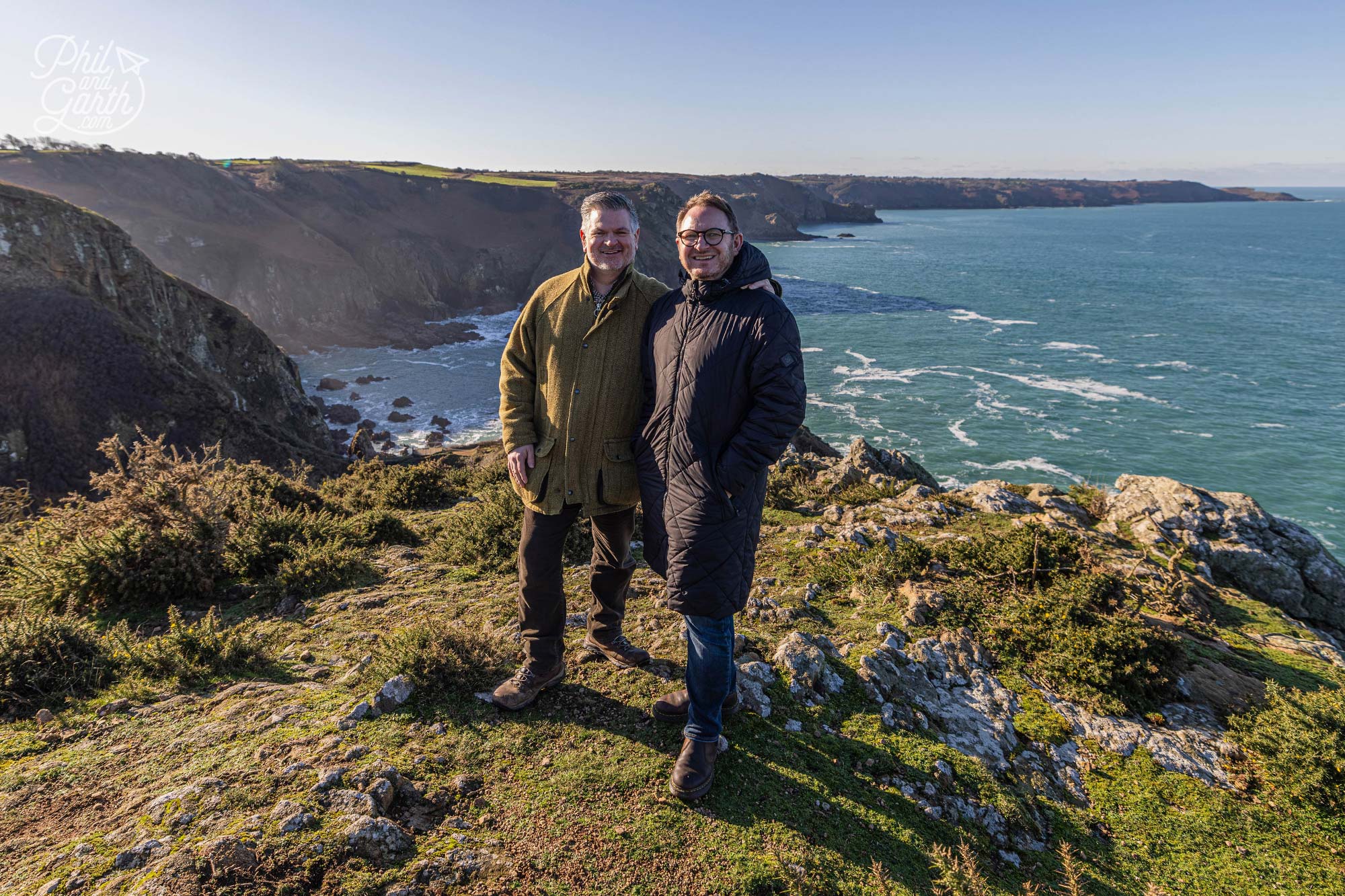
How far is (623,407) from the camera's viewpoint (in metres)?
3.56

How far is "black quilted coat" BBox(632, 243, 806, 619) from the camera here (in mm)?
2949

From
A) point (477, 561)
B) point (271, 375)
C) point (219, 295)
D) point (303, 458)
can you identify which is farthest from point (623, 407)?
point (219, 295)

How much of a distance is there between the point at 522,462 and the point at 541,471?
136 mm

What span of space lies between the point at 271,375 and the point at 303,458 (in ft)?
29.9

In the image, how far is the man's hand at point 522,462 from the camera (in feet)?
12.0

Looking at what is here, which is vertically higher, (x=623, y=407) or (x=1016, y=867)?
(x=623, y=407)

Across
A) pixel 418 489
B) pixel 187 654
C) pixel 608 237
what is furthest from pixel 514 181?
pixel 608 237

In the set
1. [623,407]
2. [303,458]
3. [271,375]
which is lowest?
[303,458]

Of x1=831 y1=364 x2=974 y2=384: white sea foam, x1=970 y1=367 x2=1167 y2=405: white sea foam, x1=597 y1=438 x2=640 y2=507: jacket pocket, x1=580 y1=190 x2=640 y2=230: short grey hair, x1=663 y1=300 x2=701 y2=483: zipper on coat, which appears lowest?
x1=970 y1=367 x2=1167 y2=405: white sea foam

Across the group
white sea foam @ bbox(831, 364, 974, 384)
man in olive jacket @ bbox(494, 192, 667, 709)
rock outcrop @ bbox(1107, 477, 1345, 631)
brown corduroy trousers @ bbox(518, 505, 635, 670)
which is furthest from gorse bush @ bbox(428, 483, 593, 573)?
white sea foam @ bbox(831, 364, 974, 384)

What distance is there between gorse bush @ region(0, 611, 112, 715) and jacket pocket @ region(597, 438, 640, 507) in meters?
3.73

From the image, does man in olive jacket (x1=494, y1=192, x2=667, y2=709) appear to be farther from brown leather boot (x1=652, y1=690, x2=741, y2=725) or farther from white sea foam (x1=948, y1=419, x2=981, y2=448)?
white sea foam (x1=948, y1=419, x2=981, y2=448)

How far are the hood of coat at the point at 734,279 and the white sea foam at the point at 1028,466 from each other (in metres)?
27.7

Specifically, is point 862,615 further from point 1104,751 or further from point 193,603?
point 193,603
